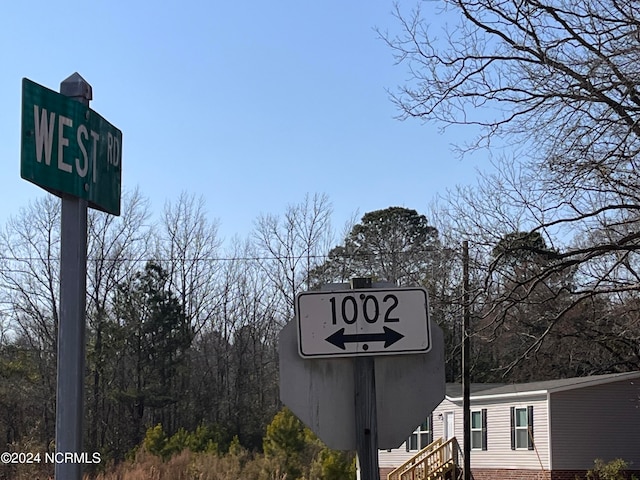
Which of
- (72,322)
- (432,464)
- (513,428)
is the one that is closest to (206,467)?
(432,464)

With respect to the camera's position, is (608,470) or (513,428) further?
(513,428)

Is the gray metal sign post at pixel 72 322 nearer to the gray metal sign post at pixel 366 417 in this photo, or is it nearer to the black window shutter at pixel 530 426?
the gray metal sign post at pixel 366 417

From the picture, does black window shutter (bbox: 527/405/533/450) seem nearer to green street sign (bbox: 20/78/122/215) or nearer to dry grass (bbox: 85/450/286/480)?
dry grass (bbox: 85/450/286/480)

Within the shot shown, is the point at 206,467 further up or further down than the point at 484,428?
further down

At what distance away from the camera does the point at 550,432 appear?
30922 millimetres

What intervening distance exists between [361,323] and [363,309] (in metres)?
0.06

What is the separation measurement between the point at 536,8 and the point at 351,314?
12.1 m

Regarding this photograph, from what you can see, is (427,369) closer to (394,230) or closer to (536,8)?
(536,8)

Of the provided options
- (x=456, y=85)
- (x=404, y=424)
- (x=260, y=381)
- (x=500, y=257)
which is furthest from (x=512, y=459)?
(x=404, y=424)

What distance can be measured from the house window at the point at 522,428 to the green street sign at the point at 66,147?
29.4m

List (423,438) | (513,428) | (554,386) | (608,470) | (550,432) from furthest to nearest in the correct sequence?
(423,438) → (513,428) → (554,386) → (550,432) → (608,470)

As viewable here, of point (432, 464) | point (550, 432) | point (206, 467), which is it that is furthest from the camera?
point (432, 464)

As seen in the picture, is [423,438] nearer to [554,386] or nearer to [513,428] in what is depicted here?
[513,428]

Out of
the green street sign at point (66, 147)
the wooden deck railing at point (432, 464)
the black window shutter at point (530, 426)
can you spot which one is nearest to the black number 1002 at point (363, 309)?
the green street sign at point (66, 147)
